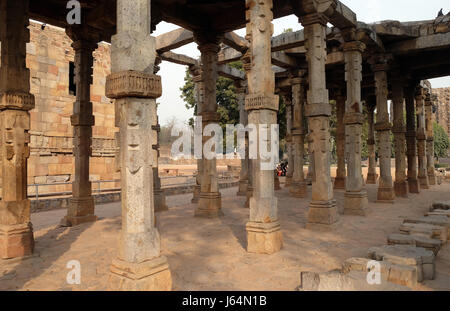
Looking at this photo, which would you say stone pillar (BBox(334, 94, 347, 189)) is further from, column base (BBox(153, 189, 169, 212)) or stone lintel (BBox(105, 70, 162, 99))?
stone lintel (BBox(105, 70, 162, 99))

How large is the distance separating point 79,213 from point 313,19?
776cm

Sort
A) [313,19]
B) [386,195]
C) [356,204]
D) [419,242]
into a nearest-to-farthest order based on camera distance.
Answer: [419,242]
[313,19]
[356,204]
[386,195]

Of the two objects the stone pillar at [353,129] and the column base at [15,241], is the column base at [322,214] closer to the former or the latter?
the stone pillar at [353,129]

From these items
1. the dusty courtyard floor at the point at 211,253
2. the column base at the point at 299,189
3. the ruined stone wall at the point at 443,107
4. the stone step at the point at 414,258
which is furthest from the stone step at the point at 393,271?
the ruined stone wall at the point at 443,107

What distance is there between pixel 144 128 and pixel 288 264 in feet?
10.1

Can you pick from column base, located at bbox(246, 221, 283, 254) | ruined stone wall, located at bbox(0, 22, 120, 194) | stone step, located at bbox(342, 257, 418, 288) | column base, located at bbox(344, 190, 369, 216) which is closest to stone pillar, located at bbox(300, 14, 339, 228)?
column base, located at bbox(344, 190, 369, 216)

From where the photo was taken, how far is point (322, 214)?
25.3 feet

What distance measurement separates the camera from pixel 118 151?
405cm

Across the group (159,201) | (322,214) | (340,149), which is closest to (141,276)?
(322,214)

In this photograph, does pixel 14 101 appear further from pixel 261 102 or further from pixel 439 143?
pixel 439 143

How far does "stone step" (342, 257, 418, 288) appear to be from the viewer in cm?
414

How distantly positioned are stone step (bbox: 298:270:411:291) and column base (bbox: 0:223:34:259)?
482cm
